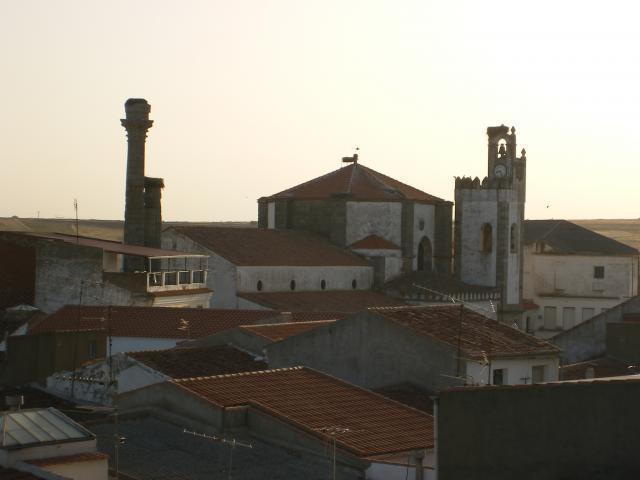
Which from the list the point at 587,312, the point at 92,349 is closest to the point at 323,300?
the point at 92,349

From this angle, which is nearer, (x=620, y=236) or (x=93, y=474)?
(x=93, y=474)

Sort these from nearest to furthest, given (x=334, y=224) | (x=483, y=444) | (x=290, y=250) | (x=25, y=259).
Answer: (x=483, y=444), (x=25, y=259), (x=290, y=250), (x=334, y=224)

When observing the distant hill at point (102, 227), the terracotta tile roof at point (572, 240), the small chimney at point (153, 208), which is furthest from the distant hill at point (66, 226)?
the small chimney at point (153, 208)

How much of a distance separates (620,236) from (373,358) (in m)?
143

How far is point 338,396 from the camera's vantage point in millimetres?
25953

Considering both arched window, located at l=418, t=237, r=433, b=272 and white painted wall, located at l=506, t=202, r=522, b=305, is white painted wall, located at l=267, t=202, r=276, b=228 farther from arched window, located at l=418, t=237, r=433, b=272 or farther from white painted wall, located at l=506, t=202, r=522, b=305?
white painted wall, located at l=506, t=202, r=522, b=305

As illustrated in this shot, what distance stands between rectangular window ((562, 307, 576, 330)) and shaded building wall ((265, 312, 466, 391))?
49955 millimetres

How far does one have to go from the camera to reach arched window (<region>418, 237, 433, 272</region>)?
67938mm

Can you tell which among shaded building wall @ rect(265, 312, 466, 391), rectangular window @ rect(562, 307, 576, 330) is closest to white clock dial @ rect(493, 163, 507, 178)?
rectangular window @ rect(562, 307, 576, 330)

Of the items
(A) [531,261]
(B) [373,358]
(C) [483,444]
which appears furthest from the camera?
(A) [531,261]

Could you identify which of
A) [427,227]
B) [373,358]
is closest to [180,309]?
[373,358]

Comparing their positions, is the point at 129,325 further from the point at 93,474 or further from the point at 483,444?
the point at 483,444

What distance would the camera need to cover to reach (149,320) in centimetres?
4106

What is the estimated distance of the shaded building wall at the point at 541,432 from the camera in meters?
16.1
